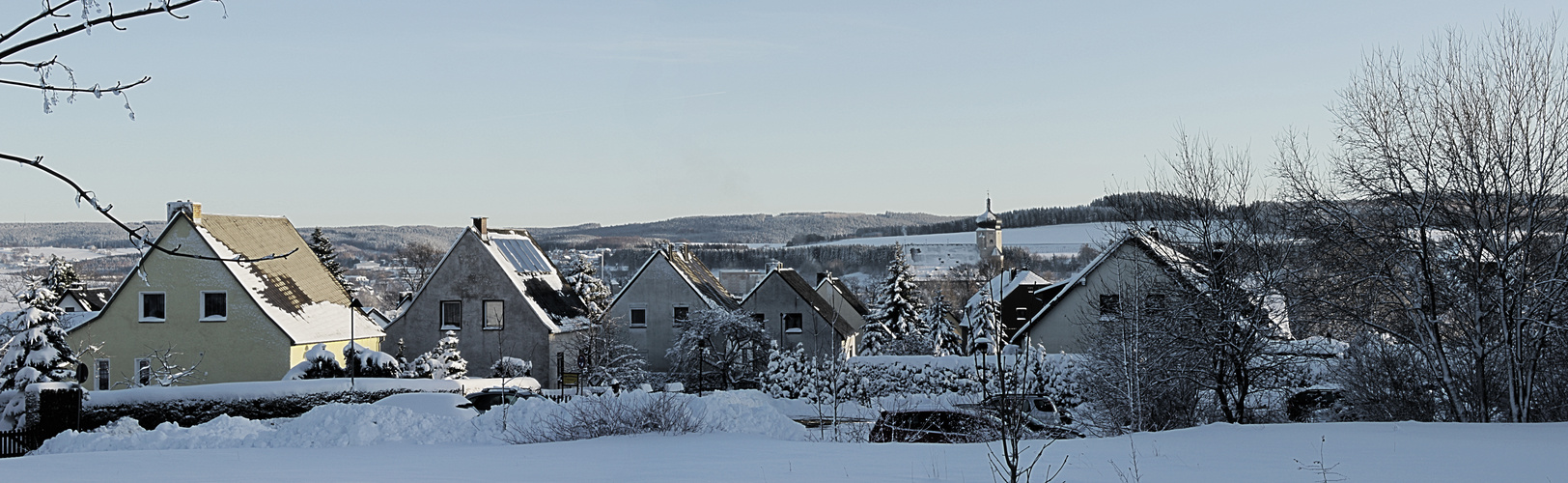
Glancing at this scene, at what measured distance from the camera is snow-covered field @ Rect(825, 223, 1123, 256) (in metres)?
154

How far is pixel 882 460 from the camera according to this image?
37.6 ft

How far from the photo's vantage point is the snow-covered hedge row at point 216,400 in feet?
75.2

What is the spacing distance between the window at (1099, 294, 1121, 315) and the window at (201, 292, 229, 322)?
81.9 feet

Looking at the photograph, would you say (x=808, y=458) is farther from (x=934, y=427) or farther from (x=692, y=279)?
(x=692, y=279)

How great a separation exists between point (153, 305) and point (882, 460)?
94.4 feet

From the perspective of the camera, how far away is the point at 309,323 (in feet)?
105

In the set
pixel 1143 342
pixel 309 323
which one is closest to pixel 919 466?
pixel 1143 342

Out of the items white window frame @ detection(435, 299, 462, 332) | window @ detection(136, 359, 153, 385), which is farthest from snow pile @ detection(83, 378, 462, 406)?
white window frame @ detection(435, 299, 462, 332)

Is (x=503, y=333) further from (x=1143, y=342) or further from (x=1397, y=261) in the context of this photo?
(x=1397, y=261)

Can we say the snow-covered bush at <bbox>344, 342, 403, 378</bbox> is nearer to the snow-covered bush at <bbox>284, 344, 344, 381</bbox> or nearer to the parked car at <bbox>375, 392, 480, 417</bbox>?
the snow-covered bush at <bbox>284, 344, 344, 381</bbox>

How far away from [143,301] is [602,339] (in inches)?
561

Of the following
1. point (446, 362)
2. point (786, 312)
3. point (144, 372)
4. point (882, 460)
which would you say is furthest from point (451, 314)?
point (882, 460)

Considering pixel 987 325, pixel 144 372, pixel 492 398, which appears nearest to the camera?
pixel 987 325

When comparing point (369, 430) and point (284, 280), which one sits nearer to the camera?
point (369, 430)
